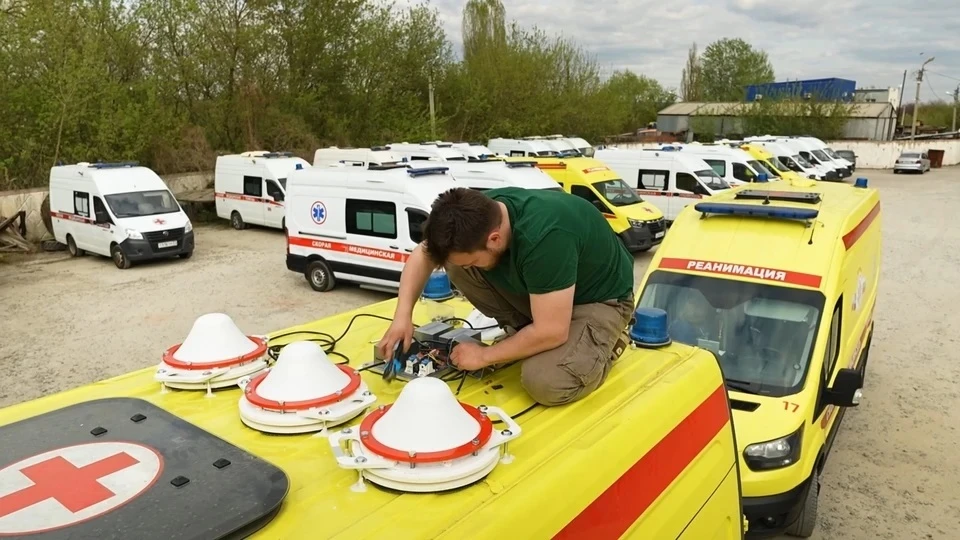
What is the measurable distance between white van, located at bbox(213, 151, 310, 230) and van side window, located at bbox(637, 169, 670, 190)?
9.74 m

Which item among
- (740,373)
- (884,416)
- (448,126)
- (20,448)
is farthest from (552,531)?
(448,126)

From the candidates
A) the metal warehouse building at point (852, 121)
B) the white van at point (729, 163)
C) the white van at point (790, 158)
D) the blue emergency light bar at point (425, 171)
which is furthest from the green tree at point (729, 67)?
the blue emergency light bar at point (425, 171)

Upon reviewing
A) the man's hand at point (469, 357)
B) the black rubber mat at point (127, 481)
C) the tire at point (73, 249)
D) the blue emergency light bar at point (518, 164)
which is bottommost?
the tire at point (73, 249)

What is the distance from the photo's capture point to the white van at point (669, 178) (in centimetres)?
1836

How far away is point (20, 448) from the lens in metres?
1.95

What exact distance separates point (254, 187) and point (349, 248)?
857 cm

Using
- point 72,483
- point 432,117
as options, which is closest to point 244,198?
point 432,117

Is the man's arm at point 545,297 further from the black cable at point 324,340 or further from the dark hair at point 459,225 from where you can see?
the black cable at point 324,340

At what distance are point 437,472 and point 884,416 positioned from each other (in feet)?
22.4

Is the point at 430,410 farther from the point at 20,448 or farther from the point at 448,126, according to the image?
the point at 448,126

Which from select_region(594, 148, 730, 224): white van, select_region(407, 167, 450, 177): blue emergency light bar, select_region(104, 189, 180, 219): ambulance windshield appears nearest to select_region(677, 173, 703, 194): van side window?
select_region(594, 148, 730, 224): white van

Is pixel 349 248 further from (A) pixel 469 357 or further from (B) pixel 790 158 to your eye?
(B) pixel 790 158

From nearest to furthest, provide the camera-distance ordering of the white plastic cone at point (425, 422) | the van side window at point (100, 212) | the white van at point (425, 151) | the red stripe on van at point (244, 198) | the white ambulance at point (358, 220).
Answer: the white plastic cone at point (425, 422) < the white ambulance at point (358, 220) < the van side window at point (100, 212) < the red stripe on van at point (244, 198) < the white van at point (425, 151)

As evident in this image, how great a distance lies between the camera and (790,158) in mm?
28188
